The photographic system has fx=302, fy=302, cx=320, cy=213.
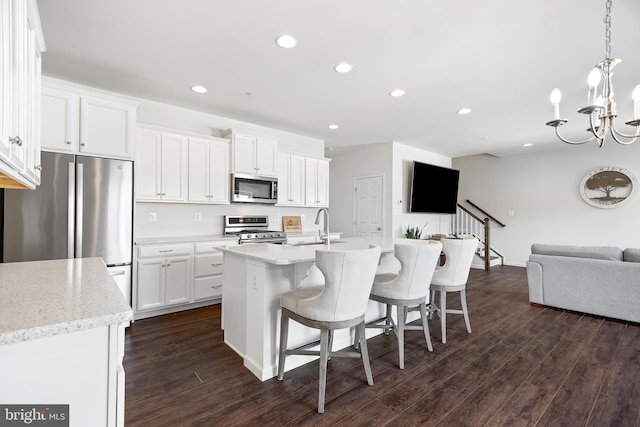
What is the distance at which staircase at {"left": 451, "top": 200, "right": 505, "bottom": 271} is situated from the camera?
268 inches

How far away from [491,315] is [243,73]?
3.97m

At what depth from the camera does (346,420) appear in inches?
70.0

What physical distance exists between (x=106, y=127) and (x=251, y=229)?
89.9 inches

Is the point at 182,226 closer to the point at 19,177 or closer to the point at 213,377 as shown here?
the point at 213,377

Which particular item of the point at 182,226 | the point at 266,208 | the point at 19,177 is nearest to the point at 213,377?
the point at 19,177

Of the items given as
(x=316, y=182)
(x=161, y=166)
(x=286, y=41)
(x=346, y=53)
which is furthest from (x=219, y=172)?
(x=346, y=53)

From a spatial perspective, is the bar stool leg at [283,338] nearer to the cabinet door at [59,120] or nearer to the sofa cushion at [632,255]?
the cabinet door at [59,120]

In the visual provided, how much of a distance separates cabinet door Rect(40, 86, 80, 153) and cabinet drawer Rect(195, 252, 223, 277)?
1.74m

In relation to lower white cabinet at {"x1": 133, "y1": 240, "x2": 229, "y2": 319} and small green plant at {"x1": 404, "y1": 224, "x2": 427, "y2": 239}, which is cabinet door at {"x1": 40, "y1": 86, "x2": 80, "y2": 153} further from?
small green plant at {"x1": 404, "y1": 224, "x2": 427, "y2": 239}

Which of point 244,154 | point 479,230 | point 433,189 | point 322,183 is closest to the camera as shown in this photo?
point 244,154

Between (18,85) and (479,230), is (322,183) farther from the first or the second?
(18,85)

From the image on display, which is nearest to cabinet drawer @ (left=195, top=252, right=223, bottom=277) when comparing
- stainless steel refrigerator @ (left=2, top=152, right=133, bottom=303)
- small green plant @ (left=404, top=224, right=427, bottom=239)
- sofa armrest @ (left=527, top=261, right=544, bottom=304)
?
stainless steel refrigerator @ (left=2, top=152, right=133, bottom=303)

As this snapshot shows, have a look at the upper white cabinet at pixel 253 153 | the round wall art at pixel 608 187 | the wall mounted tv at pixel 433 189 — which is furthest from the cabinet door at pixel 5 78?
the round wall art at pixel 608 187

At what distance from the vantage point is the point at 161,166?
12.3 feet
